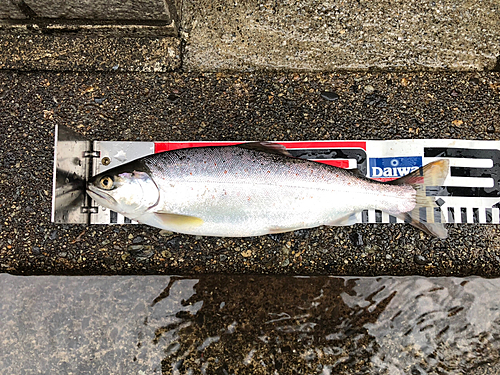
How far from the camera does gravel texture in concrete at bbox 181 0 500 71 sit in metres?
2.65

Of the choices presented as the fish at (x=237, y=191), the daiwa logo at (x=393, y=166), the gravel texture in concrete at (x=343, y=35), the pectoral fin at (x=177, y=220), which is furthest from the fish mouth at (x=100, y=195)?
the daiwa logo at (x=393, y=166)

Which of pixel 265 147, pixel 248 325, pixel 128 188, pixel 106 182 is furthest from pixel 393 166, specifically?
pixel 106 182

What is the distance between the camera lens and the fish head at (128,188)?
82.3 inches

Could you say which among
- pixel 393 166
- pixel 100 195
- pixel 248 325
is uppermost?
pixel 393 166

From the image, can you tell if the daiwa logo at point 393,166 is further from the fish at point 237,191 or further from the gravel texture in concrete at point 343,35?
the gravel texture in concrete at point 343,35

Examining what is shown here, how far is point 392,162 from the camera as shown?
251cm

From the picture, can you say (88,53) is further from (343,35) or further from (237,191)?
(343,35)

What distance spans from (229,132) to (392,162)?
47.8 inches

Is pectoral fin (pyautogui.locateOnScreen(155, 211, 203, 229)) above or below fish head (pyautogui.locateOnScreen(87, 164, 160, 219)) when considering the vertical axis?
below

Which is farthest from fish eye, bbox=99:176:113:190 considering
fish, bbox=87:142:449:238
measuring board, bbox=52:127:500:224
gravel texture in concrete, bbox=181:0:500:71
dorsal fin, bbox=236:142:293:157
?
gravel texture in concrete, bbox=181:0:500:71

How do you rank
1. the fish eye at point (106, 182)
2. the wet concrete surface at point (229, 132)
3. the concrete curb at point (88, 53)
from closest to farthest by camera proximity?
A: the fish eye at point (106, 182) → the wet concrete surface at point (229, 132) → the concrete curb at point (88, 53)

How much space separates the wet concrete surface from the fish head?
0.44 metres

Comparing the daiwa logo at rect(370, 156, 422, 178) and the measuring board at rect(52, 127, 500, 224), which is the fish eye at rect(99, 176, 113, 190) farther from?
the daiwa logo at rect(370, 156, 422, 178)

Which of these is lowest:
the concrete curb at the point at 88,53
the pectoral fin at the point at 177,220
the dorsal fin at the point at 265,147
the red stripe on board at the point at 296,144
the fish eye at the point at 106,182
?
the pectoral fin at the point at 177,220
